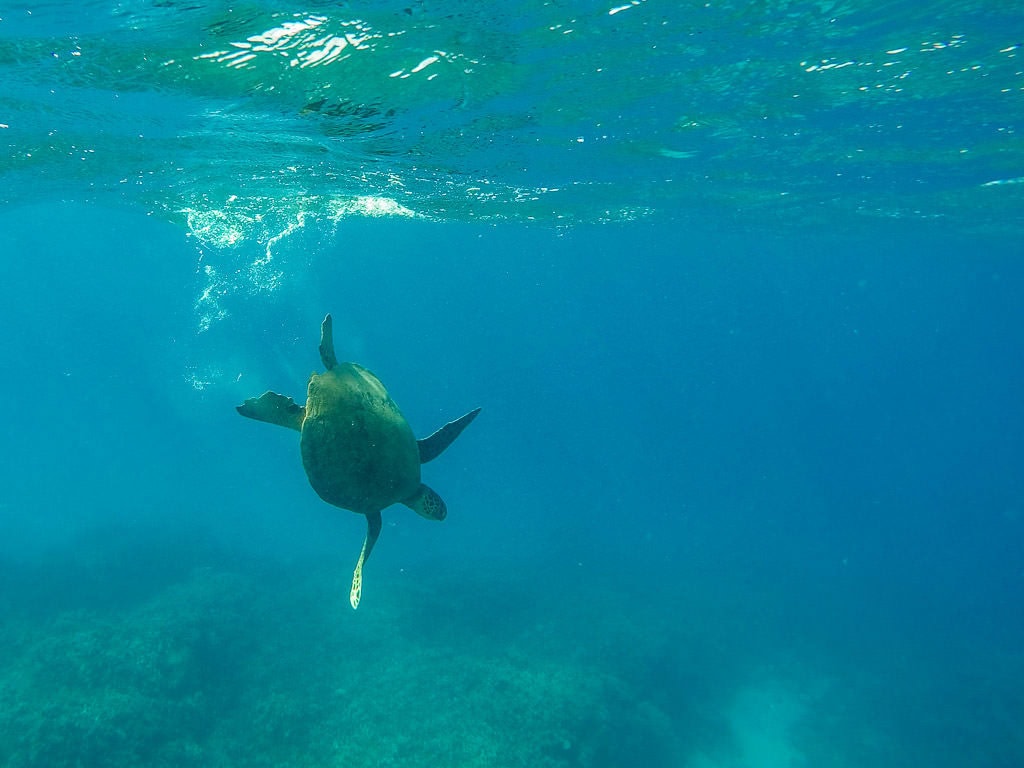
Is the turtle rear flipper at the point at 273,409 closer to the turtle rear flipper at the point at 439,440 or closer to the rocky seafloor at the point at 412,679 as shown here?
the turtle rear flipper at the point at 439,440

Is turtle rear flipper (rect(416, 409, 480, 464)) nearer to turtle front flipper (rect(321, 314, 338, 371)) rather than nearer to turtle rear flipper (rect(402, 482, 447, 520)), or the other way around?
turtle rear flipper (rect(402, 482, 447, 520))

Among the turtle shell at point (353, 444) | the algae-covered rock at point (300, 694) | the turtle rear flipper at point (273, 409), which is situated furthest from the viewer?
the algae-covered rock at point (300, 694)

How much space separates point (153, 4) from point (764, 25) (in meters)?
9.48

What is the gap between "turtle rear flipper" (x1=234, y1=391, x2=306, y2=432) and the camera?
6.17m

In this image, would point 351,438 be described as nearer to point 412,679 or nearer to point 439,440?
point 439,440

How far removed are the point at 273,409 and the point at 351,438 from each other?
1018 millimetres

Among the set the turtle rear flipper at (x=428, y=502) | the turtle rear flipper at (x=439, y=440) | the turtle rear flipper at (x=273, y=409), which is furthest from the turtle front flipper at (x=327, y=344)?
the turtle rear flipper at (x=428, y=502)

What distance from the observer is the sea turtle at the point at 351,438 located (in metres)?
5.93

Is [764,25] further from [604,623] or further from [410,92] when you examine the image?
[604,623]

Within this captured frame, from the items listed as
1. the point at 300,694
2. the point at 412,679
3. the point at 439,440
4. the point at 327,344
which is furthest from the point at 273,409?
the point at 412,679

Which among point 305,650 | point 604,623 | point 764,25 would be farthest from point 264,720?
point 764,25

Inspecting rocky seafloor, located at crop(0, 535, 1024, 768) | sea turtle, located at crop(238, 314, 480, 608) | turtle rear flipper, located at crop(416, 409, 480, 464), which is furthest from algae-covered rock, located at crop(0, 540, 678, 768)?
sea turtle, located at crop(238, 314, 480, 608)

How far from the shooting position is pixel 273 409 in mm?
6293

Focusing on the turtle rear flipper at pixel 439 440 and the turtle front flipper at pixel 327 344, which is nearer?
the turtle front flipper at pixel 327 344
